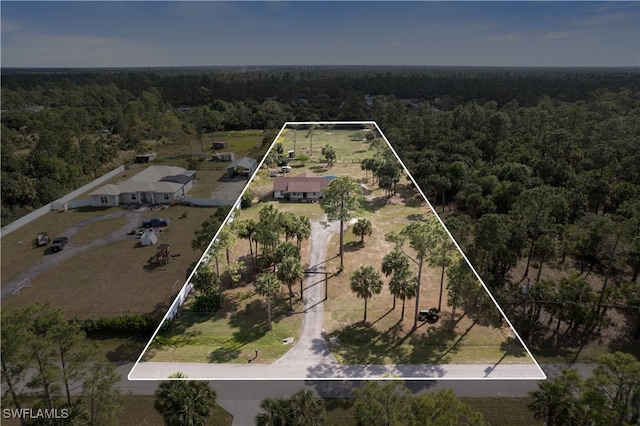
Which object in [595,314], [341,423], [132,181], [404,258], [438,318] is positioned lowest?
[341,423]

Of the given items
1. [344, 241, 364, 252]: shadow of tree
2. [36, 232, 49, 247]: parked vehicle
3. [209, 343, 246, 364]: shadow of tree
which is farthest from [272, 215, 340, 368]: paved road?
[36, 232, 49, 247]: parked vehicle

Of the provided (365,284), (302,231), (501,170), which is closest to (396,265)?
(365,284)

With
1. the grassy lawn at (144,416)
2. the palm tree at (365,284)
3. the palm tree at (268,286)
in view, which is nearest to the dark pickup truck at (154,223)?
the palm tree at (268,286)

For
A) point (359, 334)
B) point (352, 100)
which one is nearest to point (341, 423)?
point (359, 334)

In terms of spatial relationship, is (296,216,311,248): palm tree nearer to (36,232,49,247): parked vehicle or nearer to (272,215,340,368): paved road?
Answer: (272,215,340,368): paved road

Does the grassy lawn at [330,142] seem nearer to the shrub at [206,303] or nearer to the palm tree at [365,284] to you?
the palm tree at [365,284]

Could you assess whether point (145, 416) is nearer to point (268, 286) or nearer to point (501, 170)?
point (268, 286)

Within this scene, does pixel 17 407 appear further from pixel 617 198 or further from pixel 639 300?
pixel 617 198
